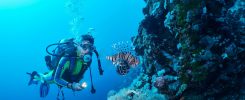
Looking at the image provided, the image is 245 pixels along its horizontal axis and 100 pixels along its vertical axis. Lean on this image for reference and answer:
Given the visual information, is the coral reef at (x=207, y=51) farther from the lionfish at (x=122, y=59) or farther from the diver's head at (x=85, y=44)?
the diver's head at (x=85, y=44)

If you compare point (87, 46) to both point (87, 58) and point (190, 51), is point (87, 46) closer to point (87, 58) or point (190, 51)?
→ point (87, 58)

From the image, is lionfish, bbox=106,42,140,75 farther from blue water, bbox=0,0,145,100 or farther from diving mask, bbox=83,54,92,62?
blue water, bbox=0,0,145,100

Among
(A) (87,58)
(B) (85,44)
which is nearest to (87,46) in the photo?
(B) (85,44)

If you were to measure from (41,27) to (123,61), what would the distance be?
72.8 m

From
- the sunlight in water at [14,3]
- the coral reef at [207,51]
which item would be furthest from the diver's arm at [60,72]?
the sunlight in water at [14,3]

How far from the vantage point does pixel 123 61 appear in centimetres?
605

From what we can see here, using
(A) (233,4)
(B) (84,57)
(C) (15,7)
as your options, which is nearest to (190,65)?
(A) (233,4)

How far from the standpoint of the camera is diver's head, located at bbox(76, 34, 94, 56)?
646 centimetres

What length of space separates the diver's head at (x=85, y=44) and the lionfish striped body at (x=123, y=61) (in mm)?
681

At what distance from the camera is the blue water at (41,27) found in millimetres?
60938

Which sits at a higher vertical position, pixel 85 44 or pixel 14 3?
pixel 14 3

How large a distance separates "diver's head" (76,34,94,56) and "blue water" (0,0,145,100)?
162ft

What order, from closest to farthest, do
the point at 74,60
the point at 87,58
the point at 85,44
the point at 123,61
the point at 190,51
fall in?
the point at 190,51 → the point at 123,61 → the point at 87,58 → the point at 85,44 → the point at 74,60

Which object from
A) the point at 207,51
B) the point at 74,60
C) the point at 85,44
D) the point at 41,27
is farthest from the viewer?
the point at 41,27
